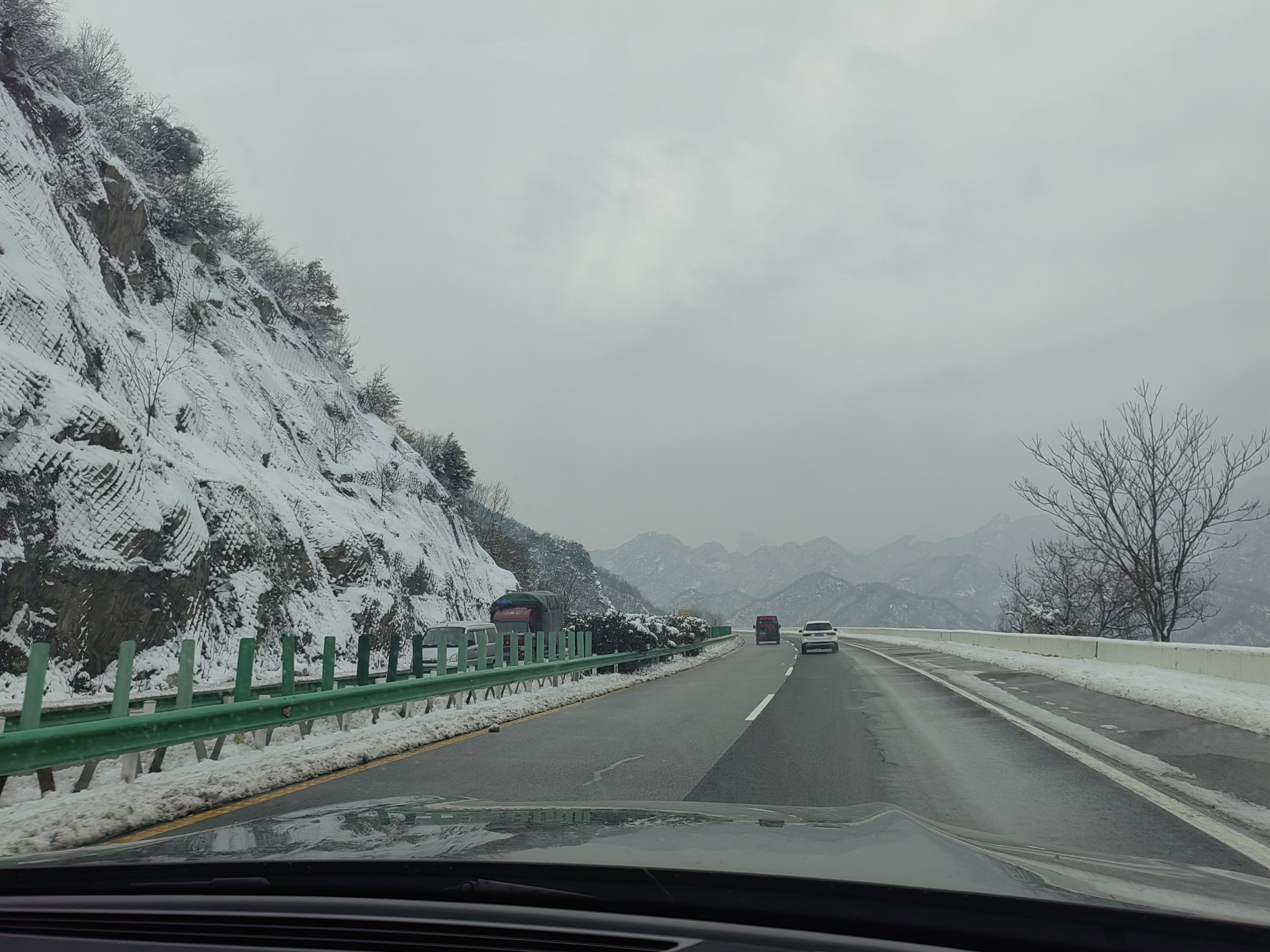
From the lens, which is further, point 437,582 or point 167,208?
point 437,582

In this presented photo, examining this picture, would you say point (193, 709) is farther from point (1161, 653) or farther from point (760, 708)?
point (1161, 653)

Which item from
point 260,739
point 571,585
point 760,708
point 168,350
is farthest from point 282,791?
point 571,585

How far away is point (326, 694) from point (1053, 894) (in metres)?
9.32

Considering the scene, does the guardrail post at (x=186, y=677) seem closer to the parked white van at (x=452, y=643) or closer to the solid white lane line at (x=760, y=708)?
the solid white lane line at (x=760, y=708)

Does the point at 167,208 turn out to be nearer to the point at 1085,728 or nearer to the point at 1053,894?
the point at 1085,728

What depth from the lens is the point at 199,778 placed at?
739 cm

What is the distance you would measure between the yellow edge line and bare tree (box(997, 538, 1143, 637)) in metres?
32.3

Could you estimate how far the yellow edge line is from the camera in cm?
583

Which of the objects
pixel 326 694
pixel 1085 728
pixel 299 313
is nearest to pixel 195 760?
pixel 326 694

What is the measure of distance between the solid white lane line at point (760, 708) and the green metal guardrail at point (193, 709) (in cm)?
464

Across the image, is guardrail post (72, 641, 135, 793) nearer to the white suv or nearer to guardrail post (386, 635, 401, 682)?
guardrail post (386, 635, 401, 682)

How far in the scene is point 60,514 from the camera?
58.6 ft

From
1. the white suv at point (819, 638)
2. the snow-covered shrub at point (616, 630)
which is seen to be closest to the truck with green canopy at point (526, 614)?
the snow-covered shrub at point (616, 630)

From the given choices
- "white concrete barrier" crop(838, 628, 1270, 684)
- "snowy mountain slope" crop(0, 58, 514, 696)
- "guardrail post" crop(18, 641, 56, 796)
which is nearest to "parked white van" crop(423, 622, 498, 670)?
"snowy mountain slope" crop(0, 58, 514, 696)
